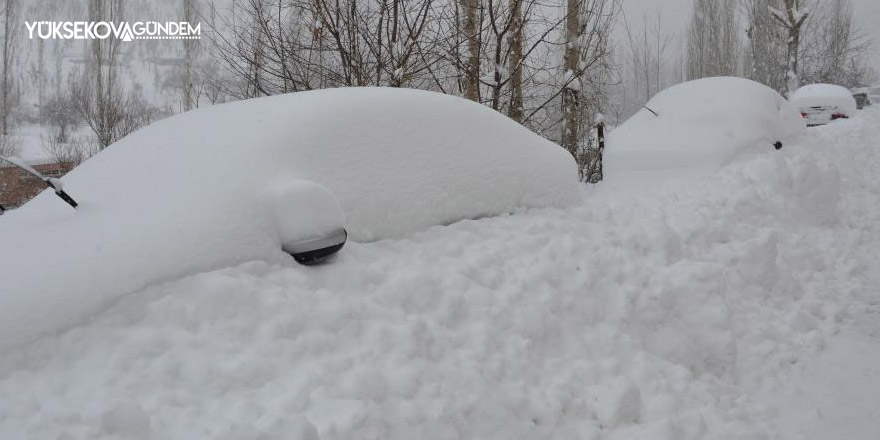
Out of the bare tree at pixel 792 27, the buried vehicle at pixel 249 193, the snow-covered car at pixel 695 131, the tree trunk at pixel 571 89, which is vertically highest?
the bare tree at pixel 792 27

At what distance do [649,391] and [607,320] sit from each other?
1.56ft

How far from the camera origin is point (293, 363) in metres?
2.33

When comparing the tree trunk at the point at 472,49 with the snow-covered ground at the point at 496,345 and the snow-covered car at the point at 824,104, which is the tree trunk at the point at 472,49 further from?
the snow-covered car at the point at 824,104

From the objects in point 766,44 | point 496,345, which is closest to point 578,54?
point 496,345

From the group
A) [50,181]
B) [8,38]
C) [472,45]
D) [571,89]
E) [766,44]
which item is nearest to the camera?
[50,181]

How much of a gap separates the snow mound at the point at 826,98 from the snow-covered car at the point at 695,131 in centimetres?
942

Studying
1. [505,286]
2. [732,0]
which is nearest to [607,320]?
[505,286]

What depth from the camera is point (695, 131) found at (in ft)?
23.3

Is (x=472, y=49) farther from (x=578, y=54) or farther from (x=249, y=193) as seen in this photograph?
(x=249, y=193)

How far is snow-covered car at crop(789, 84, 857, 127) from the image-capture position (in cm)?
1547

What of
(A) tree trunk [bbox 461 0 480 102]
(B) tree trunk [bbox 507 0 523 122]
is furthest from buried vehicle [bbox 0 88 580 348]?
(B) tree trunk [bbox 507 0 523 122]

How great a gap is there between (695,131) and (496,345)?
17.5 ft

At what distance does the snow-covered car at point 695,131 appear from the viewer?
6.77 metres

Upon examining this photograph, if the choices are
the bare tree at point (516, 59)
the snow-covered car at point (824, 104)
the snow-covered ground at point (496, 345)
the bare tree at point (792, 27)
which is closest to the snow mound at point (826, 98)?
the snow-covered car at point (824, 104)
